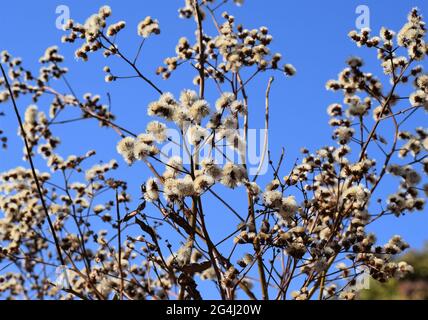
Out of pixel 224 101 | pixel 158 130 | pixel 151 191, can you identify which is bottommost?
pixel 151 191

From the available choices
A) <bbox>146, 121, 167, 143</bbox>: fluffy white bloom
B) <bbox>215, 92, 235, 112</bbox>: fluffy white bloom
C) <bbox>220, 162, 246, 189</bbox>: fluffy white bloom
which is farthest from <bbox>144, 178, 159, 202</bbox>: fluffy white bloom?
<bbox>215, 92, 235, 112</bbox>: fluffy white bloom

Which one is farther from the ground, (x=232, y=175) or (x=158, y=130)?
(x=158, y=130)

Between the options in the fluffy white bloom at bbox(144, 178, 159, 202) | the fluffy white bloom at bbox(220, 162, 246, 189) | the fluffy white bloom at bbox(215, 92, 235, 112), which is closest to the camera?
the fluffy white bloom at bbox(220, 162, 246, 189)

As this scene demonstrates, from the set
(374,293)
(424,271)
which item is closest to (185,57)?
(374,293)

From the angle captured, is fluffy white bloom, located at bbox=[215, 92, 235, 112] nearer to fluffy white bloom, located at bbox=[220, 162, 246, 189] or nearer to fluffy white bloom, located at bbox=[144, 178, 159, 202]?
fluffy white bloom, located at bbox=[220, 162, 246, 189]

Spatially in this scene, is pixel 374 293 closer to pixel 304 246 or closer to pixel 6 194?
pixel 6 194

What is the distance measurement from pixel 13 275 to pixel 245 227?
17.8 ft

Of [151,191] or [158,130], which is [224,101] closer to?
[158,130]

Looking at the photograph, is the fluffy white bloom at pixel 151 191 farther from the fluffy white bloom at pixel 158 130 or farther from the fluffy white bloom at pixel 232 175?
the fluffy white bloom at pixel 232 175

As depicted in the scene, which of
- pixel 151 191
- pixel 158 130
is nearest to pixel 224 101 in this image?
pixel 158 130

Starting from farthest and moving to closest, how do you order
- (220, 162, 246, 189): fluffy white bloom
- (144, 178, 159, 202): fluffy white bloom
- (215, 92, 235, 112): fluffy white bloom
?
(215, 92, 235, 112): fluffy white bloom → (144, 178, 159, 202): fluffy white bloom → (220, 162, 246, 189): fluffy white bloom

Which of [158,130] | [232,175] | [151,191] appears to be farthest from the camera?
[158,130]

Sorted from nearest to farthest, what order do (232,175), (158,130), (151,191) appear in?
1. (232,175)
2. (151,191)
3. (158,130)

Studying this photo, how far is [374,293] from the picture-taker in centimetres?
1505
